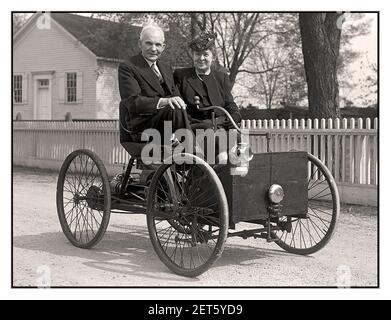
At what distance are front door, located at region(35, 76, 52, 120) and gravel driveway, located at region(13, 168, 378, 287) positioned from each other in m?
20.9

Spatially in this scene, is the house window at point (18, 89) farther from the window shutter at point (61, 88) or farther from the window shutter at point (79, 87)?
the window shutter at point (79, 87)

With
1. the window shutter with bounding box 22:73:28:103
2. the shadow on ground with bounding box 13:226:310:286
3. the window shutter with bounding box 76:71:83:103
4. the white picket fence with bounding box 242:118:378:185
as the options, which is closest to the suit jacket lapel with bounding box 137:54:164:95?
the shadow on ground with bounding box 13:226:310:286

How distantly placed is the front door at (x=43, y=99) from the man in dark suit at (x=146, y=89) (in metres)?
22.9

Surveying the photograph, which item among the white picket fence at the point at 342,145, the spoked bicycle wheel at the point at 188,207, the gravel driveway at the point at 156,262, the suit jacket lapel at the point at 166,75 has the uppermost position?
the suit jacket lapel at the point at 166,75

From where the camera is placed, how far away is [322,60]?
10.7 meters

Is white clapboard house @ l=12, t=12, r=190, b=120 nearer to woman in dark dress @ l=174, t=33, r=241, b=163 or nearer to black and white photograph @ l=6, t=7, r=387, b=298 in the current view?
black and white photograph @ l=6, t=7, r=387, b=298

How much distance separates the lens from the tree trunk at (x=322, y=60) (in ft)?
35.0

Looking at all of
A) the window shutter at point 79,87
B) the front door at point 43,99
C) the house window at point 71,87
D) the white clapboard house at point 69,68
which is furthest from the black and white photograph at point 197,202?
the front door at point 43,99

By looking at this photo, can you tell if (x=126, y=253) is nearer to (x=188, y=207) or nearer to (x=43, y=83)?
(x=188, y=207)

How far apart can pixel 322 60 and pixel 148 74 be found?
6078 mm

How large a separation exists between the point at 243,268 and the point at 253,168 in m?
0.96

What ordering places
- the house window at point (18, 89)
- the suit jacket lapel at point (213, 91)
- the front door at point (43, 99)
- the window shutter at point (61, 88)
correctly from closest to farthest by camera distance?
the suit jacket lapel at point (213, 91), the window shutter at point (61, 88), the front door at point (43, 99), the house window at point (18, 89)

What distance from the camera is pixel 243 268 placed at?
16.8ft

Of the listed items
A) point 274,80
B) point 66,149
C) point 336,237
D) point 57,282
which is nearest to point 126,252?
point 57,282
